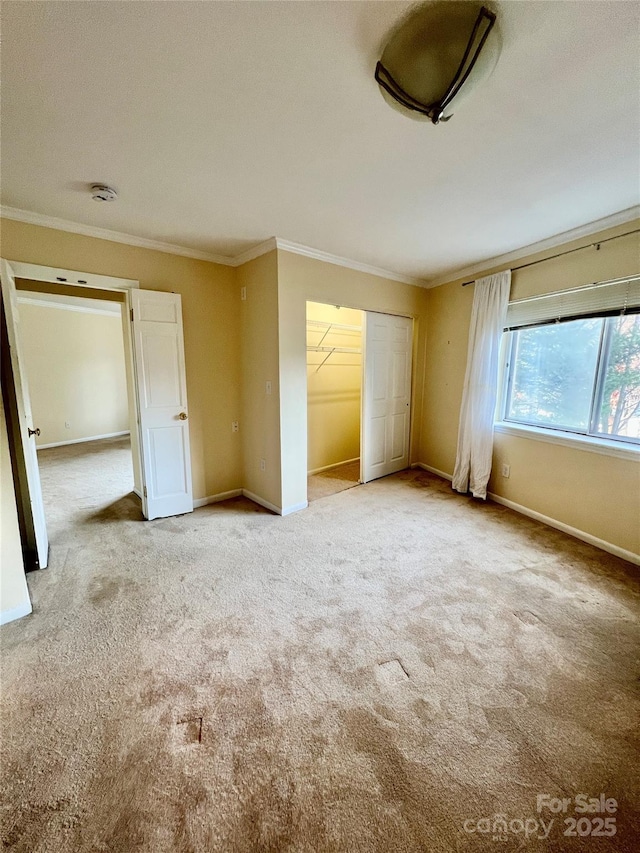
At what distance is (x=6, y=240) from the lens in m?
2.34

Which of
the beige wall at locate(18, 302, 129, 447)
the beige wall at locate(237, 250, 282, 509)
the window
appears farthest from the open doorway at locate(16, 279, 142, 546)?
the window

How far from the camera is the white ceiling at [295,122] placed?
1.08 meters

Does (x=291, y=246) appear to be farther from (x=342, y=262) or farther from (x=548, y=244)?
(x=548, y=244)

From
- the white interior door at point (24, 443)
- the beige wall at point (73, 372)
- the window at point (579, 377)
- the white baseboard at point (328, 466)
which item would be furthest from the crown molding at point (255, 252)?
the beige wall at point (73, 372)

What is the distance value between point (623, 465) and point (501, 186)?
2.20 meters

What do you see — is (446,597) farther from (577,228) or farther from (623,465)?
(577,228)

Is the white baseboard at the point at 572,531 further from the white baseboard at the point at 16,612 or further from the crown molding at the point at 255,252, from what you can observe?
the white baseboard at the point at 16,612

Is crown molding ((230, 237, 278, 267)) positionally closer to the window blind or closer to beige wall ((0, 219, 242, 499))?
beige wall ((0, 219, 242, 499))

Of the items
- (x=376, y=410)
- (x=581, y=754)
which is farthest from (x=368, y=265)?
(x=581, y=754)

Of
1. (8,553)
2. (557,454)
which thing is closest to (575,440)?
(557,454)

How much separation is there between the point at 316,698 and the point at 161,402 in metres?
2.59

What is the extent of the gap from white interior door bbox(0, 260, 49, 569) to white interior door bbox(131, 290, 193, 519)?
0.76 meters

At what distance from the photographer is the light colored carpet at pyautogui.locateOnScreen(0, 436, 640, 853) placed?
1.07 metres

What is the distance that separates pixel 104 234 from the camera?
8.86 feet
